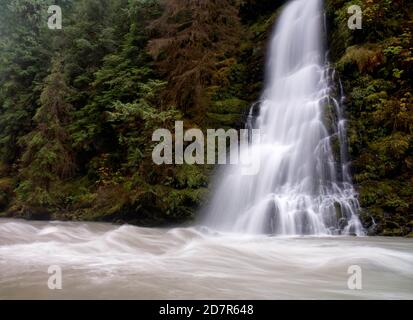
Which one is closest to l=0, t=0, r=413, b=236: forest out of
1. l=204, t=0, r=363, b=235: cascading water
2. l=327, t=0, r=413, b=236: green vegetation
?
l=327, t=0, r=413, b=236: green vegetation

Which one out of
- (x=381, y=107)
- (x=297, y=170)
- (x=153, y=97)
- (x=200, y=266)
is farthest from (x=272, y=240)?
(x=153, y=97)

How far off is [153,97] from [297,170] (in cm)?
476

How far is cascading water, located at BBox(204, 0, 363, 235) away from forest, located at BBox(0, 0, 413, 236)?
350 millimetres

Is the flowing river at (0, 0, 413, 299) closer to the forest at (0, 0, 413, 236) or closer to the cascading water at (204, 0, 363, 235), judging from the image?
the cascading water at (204, 0, 363, 235)

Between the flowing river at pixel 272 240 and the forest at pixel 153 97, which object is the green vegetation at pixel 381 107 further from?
the flowing river at pixel 272 240

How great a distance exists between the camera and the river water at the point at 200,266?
4473mm

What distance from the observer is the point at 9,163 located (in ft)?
53.6

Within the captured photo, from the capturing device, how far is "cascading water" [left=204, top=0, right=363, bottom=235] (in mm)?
8312

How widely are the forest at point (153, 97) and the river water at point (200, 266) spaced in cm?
188

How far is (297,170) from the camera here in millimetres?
9156

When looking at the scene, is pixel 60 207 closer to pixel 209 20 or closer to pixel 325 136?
pixel 209 20

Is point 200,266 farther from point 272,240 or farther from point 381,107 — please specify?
point 381,107

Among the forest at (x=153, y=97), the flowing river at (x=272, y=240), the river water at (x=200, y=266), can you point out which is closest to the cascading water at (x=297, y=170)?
the flowing river at (x=272, y=240)

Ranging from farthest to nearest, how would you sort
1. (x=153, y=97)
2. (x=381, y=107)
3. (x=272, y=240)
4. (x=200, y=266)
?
(x=153, y=97) < (x=381, y=107) < (x=272, y=240) < (x=200, y=266)
